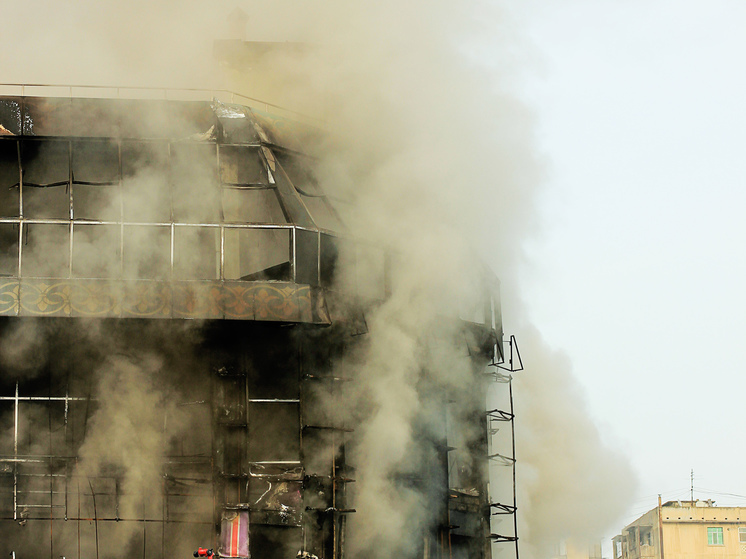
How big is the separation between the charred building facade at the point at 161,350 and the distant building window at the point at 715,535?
26277 millimetres

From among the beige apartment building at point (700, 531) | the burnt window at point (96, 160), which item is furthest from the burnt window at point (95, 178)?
the beige apartment building at point (700, 531)

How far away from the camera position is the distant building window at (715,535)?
35406mm

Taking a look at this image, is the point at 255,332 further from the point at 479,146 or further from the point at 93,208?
the point at 479,146

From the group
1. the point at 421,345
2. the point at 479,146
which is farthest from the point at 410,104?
the point at 421,345

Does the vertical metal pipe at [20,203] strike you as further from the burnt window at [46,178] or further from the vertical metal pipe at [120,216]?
the vertical metal pipe at [120,216]

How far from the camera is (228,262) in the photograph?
12.3m

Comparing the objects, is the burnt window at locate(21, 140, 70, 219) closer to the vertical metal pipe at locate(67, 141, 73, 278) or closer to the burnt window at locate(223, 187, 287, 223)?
the vertical metal pipe at locate(67, 141, 73, 278)

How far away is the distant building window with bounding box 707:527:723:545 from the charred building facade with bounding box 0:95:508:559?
1035 inches

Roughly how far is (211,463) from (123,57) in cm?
803

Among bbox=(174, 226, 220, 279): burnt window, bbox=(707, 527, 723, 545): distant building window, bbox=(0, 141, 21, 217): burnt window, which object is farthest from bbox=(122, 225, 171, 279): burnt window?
bbox=(707, 527, 723, 545): distant building window

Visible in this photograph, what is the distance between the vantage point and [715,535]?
35.5m

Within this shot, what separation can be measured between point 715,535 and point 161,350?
29.5 metres

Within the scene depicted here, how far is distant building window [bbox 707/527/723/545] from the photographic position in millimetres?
35406

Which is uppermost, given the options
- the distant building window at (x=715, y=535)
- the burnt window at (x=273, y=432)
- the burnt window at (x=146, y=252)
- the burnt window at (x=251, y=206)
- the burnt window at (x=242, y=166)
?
the burnt window at (x=242, y=166)
